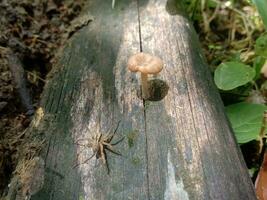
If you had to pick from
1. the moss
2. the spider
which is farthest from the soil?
the moss

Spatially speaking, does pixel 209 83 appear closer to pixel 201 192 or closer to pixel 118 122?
pixel 118 122

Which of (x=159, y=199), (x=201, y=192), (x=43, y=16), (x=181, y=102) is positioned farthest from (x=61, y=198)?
(x=43, y=16)

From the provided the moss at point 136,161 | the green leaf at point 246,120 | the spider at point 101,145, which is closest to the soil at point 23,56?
the spider at point 101,145

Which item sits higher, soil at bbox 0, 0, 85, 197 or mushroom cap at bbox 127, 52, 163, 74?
mushroom cap at bbox 127, 52, 163, 74

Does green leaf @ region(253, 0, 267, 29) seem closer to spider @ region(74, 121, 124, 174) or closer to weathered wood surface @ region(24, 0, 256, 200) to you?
weathered wood surface @ region(24, 0, 256, 200)

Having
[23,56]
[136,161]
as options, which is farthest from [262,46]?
[23,56]
